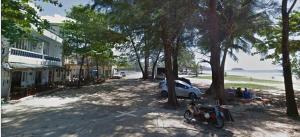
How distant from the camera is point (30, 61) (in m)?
25.4

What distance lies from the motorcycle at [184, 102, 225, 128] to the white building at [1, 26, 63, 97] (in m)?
10.5

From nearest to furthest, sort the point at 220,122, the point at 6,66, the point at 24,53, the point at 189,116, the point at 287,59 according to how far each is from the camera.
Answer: the point at 220,122 → the point at 189,116 → the point at 287,59 → the point at 6,66 → the point at 24,53

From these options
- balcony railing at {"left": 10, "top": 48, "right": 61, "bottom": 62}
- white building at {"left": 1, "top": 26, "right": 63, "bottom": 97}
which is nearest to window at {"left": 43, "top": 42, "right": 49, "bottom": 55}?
white building at {"left": 1, "top": 26, "right": 63, "bottom": 97}

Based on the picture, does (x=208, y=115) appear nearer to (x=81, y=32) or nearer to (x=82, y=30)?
(x=82, y=30)

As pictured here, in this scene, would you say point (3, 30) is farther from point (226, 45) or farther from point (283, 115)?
point (226, 45)

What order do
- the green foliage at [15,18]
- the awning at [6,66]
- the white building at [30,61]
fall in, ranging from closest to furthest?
the green foliage at [15,18]
the awning at [6,66]
the white building at [30,61]

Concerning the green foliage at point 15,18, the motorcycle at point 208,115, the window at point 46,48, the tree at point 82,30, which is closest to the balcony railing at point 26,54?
the window at point 46,48

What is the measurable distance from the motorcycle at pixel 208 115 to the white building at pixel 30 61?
1053 centimetres

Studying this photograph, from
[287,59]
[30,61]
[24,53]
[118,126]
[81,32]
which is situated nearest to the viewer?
[118,126]

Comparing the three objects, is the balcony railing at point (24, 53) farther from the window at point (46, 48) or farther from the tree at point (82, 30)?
the tree at point (82, 30)

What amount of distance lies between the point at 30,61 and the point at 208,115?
19.0 m

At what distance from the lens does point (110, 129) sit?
10797 mm

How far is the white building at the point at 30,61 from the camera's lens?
19.9m

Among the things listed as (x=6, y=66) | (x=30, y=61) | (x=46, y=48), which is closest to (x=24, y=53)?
(x=30, y=61)
